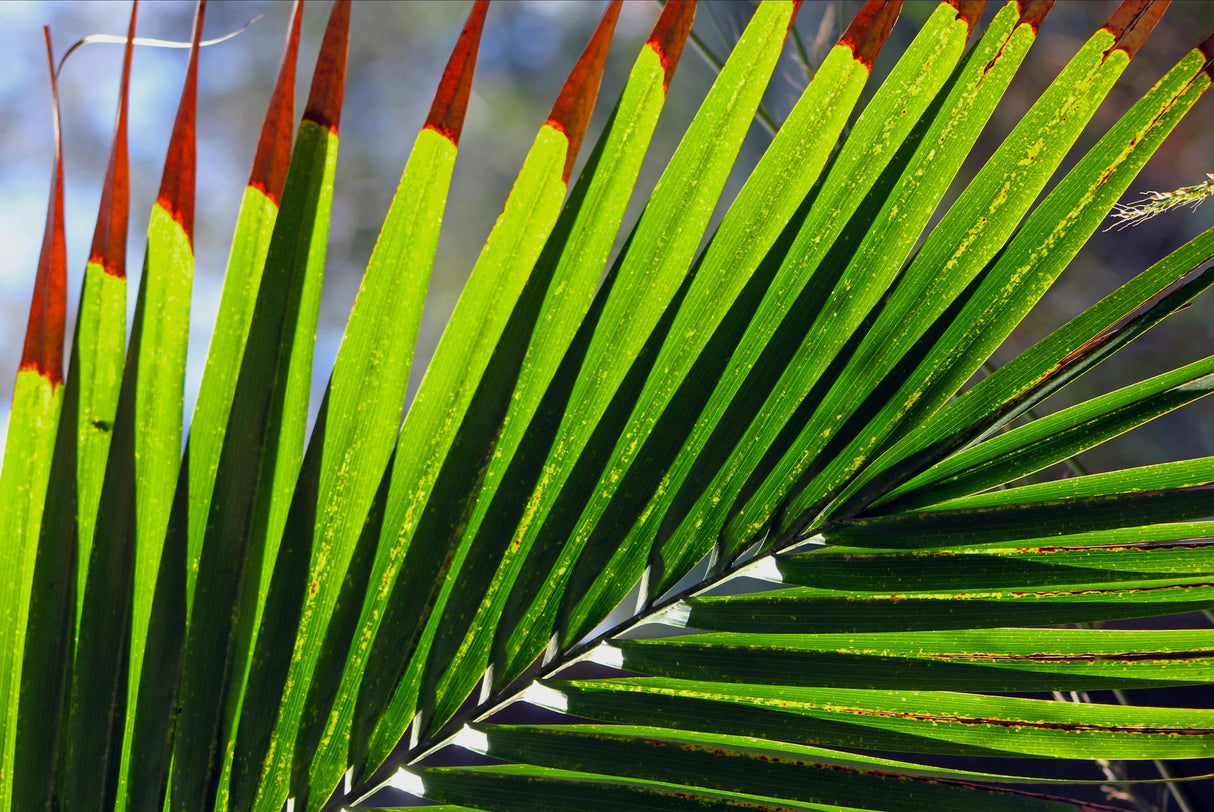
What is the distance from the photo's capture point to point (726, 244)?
0.39 metres

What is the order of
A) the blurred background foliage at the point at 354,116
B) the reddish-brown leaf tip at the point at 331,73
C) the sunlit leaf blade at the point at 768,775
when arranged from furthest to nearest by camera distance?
the blurred background foliage at the point at 354,116, the sunlit leaf blade at the point at 768,775, the reddish-brown leaf tip at the point at 331,73

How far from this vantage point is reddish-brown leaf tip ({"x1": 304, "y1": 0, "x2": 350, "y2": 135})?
0.33 metres

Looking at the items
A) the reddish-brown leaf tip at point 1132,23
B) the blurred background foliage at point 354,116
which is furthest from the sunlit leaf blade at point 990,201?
the blurred background foliage at point 354,116

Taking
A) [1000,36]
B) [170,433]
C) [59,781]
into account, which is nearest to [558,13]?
[1000,36]

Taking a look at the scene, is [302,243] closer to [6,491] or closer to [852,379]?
[6,491]

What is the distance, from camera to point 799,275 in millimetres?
400

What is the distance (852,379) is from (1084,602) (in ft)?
0.65

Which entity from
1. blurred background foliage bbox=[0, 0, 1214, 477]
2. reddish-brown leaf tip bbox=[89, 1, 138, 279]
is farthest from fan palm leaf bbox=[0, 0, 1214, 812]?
blurred background foliage bbox=[0, 0, 1214, 477]

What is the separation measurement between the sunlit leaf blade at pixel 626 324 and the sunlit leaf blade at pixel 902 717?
62mm

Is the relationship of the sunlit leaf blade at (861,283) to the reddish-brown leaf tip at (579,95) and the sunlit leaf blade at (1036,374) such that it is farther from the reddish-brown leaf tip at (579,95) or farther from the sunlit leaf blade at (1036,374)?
the reddish-brown leaf tip at (579,95)

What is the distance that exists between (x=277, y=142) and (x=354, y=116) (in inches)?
56.9

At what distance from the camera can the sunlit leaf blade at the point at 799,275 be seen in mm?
379

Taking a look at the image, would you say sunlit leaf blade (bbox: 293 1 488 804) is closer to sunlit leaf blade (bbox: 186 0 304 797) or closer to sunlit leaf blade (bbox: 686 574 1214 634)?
sunlit leaf blade (bbox: 186 0 304 797)

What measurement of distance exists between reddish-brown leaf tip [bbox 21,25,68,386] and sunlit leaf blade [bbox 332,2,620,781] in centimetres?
17
